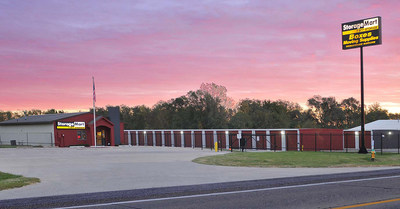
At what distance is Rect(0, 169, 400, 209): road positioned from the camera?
10.5 metres

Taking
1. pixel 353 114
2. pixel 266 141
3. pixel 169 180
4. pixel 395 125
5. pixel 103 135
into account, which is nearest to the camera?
pixel 169 180

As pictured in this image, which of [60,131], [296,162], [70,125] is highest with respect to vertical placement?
[70,125]

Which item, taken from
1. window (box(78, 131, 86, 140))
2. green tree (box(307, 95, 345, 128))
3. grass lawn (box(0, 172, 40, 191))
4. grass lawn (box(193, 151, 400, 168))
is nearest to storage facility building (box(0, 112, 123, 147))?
window (box(78, 131, 86, 140))

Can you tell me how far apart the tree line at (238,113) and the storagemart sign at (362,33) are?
64.9m

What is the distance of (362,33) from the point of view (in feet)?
110

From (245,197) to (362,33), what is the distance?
86.7 feet

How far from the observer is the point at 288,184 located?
14266 millimetres

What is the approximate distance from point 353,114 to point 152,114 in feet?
202

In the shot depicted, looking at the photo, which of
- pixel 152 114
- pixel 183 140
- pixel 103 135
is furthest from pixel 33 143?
pixel 152 114

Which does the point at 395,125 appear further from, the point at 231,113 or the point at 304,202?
the point at 304,202

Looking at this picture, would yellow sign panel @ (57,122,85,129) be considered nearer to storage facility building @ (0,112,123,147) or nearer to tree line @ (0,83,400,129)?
storage facility building @ (0,112,123,147)

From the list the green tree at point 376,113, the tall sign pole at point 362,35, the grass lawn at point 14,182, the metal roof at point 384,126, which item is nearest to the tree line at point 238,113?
the green tree at point 376,113

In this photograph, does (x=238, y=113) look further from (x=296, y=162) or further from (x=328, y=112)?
(x=296, y=162)

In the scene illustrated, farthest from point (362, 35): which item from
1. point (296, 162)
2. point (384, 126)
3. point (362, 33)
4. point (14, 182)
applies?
point (384, 126)
